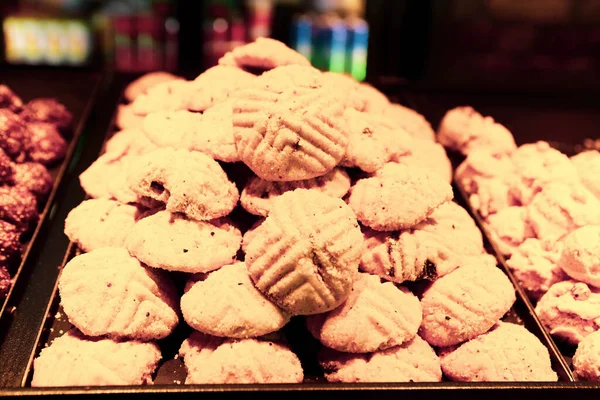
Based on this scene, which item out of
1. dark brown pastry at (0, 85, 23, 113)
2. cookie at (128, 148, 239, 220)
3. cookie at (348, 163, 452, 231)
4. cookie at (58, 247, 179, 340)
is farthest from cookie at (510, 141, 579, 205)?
dark brown pastry at (0, 85, 23, 113)

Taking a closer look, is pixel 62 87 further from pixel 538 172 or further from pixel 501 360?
pixel 501 360

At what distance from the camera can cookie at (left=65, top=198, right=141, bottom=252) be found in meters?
1.97

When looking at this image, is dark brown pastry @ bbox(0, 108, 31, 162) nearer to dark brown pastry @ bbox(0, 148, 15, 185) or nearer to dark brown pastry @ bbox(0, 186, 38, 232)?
dark brown pastry @ bbox(0, 148, 15, 185)

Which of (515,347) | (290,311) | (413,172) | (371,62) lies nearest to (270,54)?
(413,172)

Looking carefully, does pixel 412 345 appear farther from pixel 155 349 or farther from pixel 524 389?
pixel 155 349

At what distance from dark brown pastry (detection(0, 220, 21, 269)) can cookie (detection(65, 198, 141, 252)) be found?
195 millimetres

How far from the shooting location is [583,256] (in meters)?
1.93

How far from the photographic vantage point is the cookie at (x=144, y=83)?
294 centimetres

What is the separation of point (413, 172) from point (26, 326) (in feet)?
4.43

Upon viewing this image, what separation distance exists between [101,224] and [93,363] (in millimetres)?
544

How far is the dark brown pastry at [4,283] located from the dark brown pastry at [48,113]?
3.21ft

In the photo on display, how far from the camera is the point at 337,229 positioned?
162 cm

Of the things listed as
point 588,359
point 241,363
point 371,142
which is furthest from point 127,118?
point 588,359

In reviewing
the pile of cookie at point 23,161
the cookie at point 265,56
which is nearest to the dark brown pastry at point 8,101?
the pile of cookie at point 23,161
